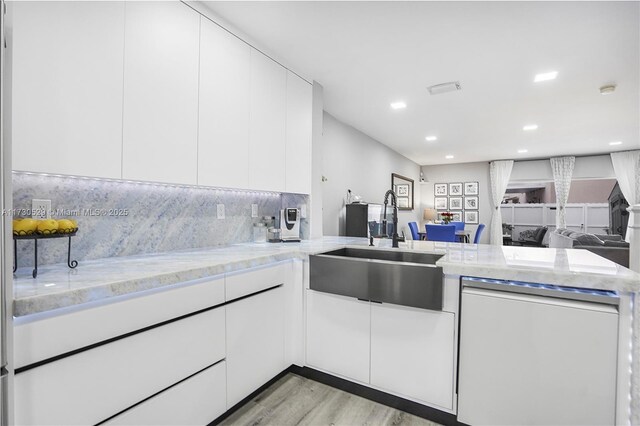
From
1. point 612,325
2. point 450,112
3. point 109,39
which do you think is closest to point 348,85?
point 450,112

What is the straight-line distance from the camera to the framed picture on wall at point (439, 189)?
898 centimetres

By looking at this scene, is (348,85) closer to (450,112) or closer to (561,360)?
(450,112)

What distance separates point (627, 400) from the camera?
1.28m

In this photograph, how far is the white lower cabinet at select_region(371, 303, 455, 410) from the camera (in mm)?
1649

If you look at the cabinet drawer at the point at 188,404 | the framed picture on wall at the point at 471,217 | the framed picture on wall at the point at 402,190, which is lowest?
the cabinet drawer at the point at 188,404

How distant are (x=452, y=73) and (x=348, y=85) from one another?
40.7 inches

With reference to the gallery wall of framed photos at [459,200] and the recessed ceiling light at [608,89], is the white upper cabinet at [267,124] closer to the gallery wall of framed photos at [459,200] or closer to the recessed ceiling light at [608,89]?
the recessed ceiling light at [608,89]

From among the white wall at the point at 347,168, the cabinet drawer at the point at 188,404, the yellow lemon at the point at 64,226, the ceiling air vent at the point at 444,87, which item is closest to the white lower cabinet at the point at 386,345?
the cabinet drawer at the point at 188,404

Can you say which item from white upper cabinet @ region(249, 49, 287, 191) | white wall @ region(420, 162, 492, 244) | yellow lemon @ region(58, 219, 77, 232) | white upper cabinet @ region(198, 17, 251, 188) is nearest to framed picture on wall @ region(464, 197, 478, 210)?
white wall @ region(420, 162, 492, 244)

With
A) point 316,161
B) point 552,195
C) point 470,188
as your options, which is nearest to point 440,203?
point 470,188

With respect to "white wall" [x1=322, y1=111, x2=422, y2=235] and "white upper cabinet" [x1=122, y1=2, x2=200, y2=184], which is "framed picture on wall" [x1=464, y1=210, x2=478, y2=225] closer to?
"white wall" [x1=322, y1=111, x2=422, y2=235]

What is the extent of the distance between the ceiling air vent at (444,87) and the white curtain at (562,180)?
590cm

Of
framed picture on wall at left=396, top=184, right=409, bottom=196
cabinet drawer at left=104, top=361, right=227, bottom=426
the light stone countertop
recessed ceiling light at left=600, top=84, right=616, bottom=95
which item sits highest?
recessed ceiling light at left=600, top=84, right=616, bottom=95

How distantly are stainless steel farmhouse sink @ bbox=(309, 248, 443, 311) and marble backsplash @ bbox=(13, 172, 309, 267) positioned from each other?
2.82 feet
